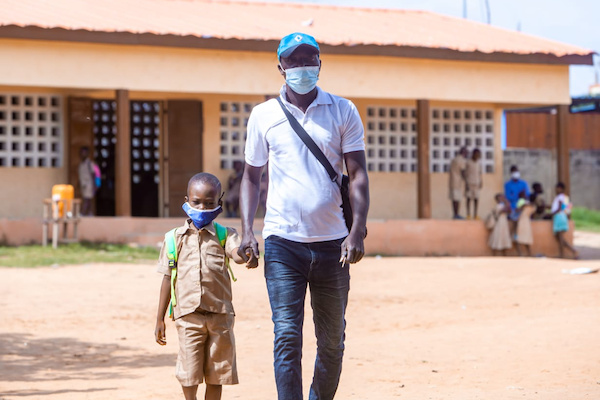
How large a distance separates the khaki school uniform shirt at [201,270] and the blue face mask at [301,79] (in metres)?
0.74

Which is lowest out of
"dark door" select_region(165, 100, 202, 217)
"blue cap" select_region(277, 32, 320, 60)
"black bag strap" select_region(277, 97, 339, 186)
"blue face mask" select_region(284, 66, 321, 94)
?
"black bag strap" select_region(277, 97, 339, 186)

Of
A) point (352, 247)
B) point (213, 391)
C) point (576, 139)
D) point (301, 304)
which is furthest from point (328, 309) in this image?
point (576, 139)

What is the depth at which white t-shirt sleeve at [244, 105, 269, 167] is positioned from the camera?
4480 mm

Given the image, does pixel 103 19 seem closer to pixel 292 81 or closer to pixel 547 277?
pixel 547 277

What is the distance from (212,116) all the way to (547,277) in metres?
7.26

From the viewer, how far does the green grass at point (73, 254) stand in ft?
44.3

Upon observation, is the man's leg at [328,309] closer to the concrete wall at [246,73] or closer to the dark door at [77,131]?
the concrete wall at [246,73]

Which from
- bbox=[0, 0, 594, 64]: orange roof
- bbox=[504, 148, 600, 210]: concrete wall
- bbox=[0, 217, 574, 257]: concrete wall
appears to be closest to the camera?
bbox=[0, 217, 574, 257]: concrete wall

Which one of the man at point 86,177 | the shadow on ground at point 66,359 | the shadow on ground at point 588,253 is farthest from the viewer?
the shadow on ground at point 588,253

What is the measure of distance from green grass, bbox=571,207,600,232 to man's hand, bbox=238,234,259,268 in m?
22.0

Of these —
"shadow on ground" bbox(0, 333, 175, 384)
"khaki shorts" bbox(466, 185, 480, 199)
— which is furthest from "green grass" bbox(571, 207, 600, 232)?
"shadow on ground" bbox(0, 333, 175, 384)

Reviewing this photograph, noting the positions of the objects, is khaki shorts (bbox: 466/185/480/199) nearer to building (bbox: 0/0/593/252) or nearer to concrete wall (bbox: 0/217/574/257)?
building (bbox: 0/0/593/252)

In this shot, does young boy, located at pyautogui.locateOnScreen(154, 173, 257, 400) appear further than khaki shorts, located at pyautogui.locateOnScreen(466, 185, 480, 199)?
No

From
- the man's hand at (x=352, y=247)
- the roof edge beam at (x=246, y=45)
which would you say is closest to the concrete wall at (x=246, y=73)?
the roof edge beam at (x=246, y=45)
